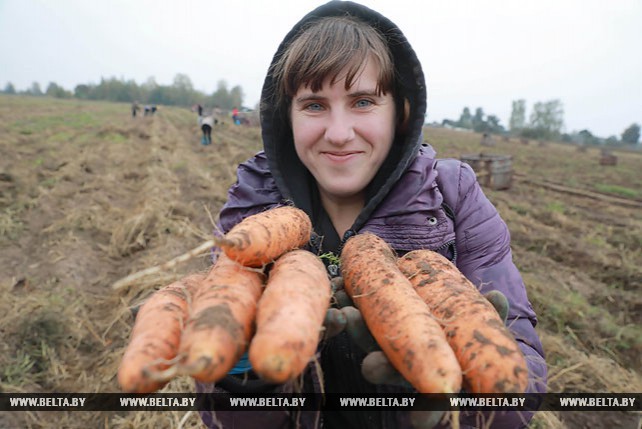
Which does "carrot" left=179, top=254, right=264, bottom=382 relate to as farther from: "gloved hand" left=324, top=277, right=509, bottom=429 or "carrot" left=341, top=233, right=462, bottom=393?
"carrot" left=341, top=233, right=462, bottom=393

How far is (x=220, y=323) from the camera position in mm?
1160

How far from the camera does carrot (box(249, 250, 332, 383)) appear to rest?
108cm

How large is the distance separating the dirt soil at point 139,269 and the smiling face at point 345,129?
67cm

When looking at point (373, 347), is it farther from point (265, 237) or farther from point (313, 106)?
point (313, 106)

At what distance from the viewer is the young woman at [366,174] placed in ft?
5.54

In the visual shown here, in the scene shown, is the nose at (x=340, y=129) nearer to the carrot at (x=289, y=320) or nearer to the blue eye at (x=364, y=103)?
the blue eye at (x=364, y=103)

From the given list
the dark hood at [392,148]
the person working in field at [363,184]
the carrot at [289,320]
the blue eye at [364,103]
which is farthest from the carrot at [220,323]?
the blue eye at [364,103]

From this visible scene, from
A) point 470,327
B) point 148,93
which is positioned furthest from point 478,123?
point 470,327

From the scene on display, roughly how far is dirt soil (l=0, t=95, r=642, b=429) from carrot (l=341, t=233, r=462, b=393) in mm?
700

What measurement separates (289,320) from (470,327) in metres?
0.72

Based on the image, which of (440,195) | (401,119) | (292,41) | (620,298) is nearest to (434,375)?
(440,195)

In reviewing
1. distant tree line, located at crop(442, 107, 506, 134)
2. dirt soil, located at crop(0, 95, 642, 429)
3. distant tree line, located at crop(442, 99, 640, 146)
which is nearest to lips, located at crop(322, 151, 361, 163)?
dirt soil, located at crop(0, 95, 642, 429)

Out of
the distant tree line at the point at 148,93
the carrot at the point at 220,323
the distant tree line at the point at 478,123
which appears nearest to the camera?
the carrot at the point at 220,323

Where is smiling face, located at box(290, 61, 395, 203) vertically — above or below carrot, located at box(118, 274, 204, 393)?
above
